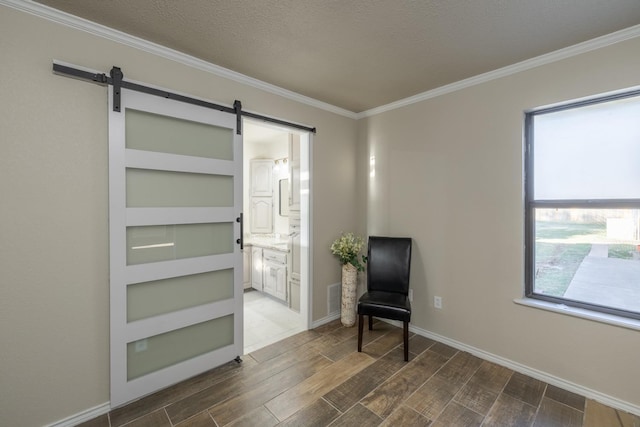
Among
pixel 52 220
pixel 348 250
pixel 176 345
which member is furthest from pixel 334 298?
pixel 52 220

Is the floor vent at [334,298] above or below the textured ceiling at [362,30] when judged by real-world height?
below

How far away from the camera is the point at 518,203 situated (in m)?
2.32

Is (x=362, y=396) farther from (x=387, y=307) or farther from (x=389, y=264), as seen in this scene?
(x=389, y=264)

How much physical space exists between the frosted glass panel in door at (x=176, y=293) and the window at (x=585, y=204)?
104 inches

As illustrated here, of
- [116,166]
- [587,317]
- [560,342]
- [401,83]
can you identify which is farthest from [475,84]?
[116,166]

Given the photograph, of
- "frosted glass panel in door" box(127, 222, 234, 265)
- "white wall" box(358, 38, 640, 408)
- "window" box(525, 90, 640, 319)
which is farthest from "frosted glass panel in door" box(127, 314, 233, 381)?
"window" box(525, 90, 640, 319)

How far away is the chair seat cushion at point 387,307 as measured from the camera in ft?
8.13

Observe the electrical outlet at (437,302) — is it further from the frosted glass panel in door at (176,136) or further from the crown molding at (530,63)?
the frosted glass panel in door at (176,136)

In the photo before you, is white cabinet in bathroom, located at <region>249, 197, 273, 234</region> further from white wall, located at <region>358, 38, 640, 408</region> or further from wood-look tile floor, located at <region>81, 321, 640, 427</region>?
wood-look tile floor, located at <region>81, 321, 640, 427</region>

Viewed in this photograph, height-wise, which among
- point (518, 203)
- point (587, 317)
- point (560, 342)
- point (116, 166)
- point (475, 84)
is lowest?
point (560, 342)

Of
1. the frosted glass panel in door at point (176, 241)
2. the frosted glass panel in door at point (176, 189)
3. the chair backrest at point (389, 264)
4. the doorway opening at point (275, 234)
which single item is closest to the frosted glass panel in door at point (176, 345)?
the doorway opening at point (275, 234)

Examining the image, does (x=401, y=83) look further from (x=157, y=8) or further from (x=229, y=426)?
(x=229, y=426)

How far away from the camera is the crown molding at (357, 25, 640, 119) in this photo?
1.87 metres

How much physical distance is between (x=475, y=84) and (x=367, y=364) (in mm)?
2726
